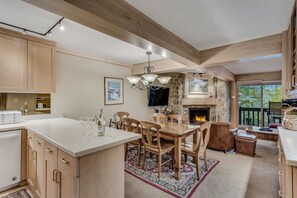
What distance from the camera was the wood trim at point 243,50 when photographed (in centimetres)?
254

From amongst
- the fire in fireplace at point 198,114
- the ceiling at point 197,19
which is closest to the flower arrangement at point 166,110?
the fire in fireplace at point 198,114

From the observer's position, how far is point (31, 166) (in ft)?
7.54

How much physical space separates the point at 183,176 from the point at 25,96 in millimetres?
3381

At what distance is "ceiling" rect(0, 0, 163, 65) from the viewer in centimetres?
194

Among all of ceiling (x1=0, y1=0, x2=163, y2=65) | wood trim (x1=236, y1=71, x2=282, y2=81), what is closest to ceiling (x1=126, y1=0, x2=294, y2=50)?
ceiling (x1=0, y1=0, x2=163, y2=65)

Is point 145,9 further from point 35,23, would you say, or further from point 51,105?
point 51,105

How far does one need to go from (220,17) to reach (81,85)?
3.26 m

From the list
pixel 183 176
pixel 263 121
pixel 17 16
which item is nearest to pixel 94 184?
pixel 183 176

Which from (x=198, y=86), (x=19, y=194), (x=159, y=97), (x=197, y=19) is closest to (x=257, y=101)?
(x=198, y=86)

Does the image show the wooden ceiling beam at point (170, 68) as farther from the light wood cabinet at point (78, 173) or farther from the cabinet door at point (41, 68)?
the light wood cabinet at point (78, 173)

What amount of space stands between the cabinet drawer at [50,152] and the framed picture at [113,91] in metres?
2.56

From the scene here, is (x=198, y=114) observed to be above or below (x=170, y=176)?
above

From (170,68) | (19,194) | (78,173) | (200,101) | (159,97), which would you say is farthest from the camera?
A: (200,101)

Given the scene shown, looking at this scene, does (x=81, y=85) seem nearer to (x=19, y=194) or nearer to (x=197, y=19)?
(x=19, y=194)
